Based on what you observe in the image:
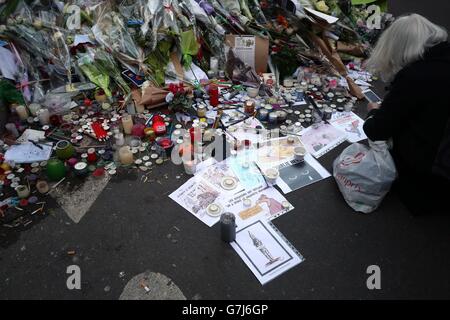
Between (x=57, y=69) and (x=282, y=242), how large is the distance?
2.82 metres

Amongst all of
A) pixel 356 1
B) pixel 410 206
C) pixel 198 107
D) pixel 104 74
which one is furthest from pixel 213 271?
pixel 356 1

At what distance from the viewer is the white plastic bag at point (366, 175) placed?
2.13 meters

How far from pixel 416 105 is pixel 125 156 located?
2089 mm

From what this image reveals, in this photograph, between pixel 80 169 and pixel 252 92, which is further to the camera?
pixel 252 92

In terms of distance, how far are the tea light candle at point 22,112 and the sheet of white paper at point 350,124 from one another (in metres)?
2.92

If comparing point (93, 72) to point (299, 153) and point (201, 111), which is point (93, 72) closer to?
point (201, 111)

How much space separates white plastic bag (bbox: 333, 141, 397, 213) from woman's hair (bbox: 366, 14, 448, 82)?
57 cm

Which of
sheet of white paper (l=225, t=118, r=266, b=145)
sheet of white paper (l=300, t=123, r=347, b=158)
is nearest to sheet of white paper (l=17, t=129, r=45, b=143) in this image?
sheet of white paper (l=225, t=118, r=266, b=145)

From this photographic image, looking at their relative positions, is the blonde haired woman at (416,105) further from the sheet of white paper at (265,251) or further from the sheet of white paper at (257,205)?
the sheet of white paper at (265,251)

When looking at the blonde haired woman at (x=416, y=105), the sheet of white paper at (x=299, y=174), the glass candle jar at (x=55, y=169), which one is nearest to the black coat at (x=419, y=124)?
the blonde haired woman at (x=416, y=105)

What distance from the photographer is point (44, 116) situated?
2.87 metres

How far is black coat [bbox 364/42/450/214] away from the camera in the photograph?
5.92 ft

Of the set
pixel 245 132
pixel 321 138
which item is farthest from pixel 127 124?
pixel 321 138

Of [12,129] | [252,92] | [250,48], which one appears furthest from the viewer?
[250,48]
